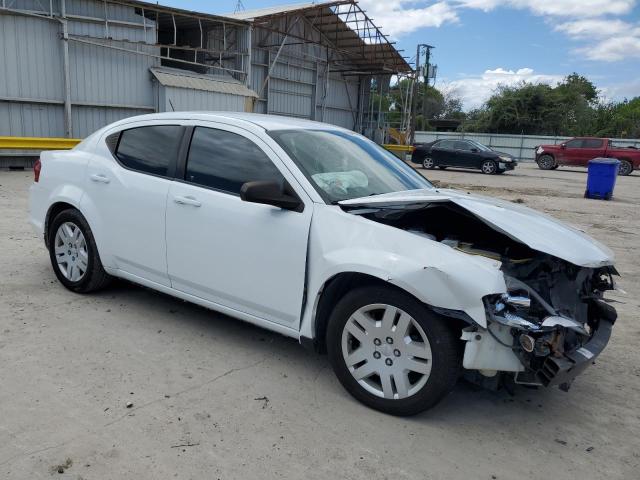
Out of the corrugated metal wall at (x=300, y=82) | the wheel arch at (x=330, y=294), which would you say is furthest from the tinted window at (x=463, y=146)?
the wheel arch at (x=330, y=294)

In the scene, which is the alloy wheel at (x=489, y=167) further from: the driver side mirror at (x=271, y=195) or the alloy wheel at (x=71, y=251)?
the driver side mirror at (x=271, y=195)

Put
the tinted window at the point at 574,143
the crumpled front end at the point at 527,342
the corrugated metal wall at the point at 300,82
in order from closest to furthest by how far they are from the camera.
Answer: the crumpled front end at the point at 527,342 → the corrugated metal wall at the point at 300,82 → the tinted window at the point at 574,143

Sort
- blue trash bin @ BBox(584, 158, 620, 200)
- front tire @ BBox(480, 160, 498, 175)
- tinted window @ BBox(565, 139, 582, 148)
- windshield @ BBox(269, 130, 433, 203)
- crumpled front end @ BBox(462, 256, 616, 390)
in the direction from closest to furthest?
crumpled front end @ BBox(462, 256, 616, 390)
windshield @ BBox(269, 130, 433, 203)
blue trash bin @ BBox(584, 158, 620, 200)
front tire @ BBox(480, 160, 498, 175)
tinted window @ BBox(565, 139, 582, 148)

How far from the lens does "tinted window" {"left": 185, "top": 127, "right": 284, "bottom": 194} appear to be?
11.8 ft

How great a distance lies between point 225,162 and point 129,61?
594 inches

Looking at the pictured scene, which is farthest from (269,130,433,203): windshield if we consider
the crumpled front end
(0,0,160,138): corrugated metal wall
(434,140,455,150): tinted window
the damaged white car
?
(434,140,455,150): tinted window

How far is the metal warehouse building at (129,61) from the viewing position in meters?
14.5

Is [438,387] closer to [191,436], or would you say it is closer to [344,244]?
[344,244]

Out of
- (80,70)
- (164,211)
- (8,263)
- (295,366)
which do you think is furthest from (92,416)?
(80,70)

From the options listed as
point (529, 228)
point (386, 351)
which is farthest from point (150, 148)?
point (529, 228)

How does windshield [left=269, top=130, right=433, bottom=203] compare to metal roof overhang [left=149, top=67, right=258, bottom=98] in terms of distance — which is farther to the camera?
metal roof overhang [left=149, top=67, right=258, bottom=98]

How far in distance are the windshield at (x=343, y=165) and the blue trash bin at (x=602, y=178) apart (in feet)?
41.8

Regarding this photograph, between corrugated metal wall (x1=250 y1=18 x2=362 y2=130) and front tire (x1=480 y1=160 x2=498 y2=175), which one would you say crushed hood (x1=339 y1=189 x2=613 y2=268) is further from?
corrugated metal wall (x1=250 y1=18 x2=362 y2=130)

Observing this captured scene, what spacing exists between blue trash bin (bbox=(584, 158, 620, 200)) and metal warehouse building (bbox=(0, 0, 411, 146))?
38.2 feet
